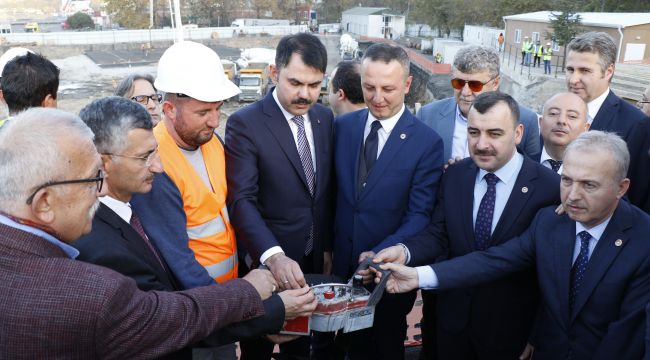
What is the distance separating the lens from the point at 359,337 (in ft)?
11.2

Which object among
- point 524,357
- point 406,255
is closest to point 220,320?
point 406,255

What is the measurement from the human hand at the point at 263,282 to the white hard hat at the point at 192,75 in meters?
0.95

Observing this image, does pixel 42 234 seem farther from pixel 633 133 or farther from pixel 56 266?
pixel 633 133

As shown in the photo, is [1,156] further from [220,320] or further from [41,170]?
[220,320]

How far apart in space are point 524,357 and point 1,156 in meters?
2.97

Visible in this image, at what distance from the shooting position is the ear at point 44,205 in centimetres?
161

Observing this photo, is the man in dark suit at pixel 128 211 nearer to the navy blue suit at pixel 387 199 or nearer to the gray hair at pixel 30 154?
the gray hair at pixel 30 154

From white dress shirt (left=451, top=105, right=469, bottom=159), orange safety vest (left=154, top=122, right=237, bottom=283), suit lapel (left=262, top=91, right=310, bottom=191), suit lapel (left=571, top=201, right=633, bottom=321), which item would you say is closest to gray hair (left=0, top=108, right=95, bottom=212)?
orange safety vest (left=154, top=122, right=237, bottom=283)

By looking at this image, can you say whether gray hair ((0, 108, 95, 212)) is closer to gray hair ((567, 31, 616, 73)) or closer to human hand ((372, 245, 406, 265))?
human hand ((372, 245, 406, 265))

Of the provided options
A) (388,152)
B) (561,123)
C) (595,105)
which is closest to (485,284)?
(388,152)

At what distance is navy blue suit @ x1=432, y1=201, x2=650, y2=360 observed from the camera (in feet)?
7.71

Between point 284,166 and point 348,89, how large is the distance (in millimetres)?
1530

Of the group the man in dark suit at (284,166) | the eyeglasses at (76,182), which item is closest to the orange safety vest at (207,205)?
the man in dark suit at (284,166)

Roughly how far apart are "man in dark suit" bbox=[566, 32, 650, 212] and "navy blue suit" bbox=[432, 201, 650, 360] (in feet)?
4.50
